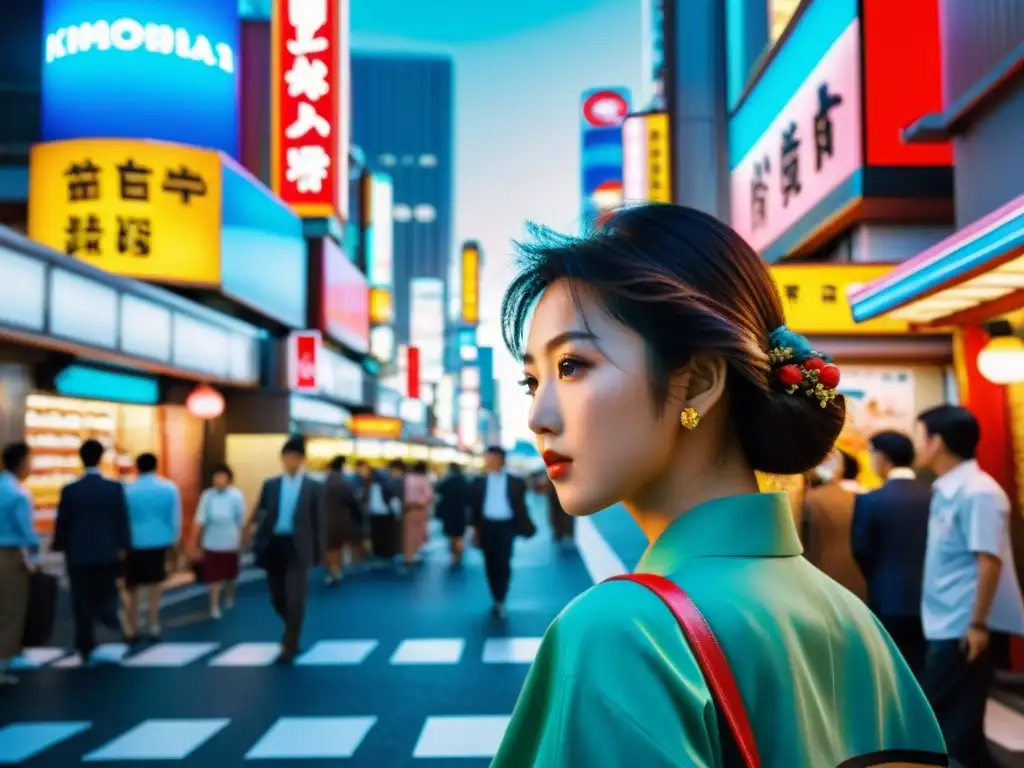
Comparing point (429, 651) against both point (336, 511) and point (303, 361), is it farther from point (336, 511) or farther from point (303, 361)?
point (303, 361)

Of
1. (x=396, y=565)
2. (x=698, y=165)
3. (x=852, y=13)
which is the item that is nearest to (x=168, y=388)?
(x=396, y=565)

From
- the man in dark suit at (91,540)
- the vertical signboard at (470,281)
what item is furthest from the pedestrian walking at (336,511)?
the vertical signboard at (470,281)

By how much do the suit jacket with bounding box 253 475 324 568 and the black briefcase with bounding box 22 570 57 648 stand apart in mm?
1713

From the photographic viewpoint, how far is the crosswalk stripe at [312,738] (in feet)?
18.3

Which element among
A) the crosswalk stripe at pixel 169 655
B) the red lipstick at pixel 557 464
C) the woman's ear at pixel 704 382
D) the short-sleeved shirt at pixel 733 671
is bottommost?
the crosswalk stripe at pixel 169 655

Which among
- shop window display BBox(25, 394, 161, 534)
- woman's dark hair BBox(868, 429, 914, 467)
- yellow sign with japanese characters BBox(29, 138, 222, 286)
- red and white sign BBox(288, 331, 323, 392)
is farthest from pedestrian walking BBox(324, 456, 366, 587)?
woman's dark hair BBox(868, 429, 914, 467)

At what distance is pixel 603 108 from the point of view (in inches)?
923

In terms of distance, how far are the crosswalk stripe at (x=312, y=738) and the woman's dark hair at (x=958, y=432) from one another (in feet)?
12.0

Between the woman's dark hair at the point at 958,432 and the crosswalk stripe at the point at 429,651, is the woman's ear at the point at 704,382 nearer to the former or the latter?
the woman's dark hair at the point at 958,432

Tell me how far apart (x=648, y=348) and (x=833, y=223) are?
10624 mm

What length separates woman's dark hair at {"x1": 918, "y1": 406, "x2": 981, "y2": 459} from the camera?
15.1 ft

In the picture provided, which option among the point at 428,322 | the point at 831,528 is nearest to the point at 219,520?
the point at 831,528

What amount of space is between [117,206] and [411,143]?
15227 cm

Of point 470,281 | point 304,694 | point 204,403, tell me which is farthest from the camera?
point 470,281
